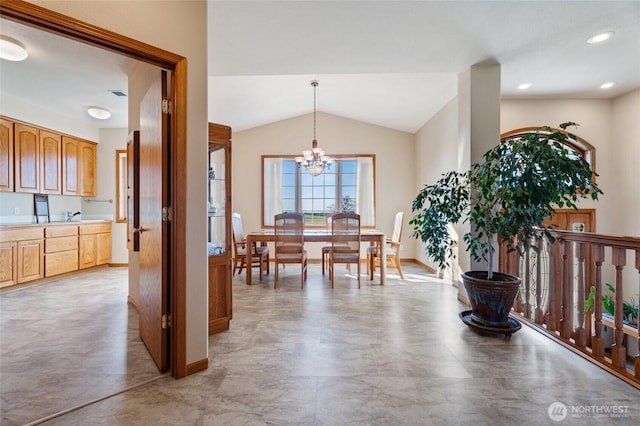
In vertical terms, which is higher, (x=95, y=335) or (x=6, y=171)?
(x=6, y=171)

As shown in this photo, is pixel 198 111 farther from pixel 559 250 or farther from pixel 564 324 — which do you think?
pixel 564 324

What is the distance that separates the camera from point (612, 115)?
443cm

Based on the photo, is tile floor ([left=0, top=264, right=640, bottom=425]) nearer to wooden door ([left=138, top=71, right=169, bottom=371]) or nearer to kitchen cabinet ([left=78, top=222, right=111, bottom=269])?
wooden door ([left=138, top=71, right=169, bottom=371])

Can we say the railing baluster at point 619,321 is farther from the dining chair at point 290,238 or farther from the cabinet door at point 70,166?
the cabinet door at point 70,166

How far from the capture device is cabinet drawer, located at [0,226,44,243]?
3763 millimetres

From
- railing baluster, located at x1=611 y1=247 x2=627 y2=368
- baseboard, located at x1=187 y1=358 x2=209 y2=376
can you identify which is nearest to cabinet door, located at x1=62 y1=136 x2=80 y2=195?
baseboard, located at x1=187 y1=358 x2=209 y2=376

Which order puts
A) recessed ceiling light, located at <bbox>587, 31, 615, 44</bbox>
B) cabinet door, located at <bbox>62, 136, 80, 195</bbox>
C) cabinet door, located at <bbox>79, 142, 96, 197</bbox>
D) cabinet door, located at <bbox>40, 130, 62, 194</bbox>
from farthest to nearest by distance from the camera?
cabinet door, located at <bbox>79, 142, 96, 197</bbox>, cabinet door, located at <bbox>62, 136, 80, 195</bbox>, cabinet door, located at <bbox>40, 130, 62, 194</bbox>, recessed ceiling light, located at <bbox>587, 31, 615, 44</bbox>

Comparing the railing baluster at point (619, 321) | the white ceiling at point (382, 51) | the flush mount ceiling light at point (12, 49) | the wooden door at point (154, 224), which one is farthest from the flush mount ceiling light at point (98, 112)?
the railing baluster at point (619, 321)

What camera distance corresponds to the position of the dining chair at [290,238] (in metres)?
4.23

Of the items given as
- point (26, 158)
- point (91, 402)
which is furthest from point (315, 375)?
→ point (26, 158)

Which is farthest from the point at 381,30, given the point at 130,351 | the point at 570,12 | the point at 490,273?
the point at 130,351

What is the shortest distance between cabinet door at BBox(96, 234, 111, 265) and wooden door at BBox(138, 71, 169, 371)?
3.74 meters

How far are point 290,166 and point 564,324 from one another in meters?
5.21

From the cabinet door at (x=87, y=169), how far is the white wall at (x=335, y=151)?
2541mm
